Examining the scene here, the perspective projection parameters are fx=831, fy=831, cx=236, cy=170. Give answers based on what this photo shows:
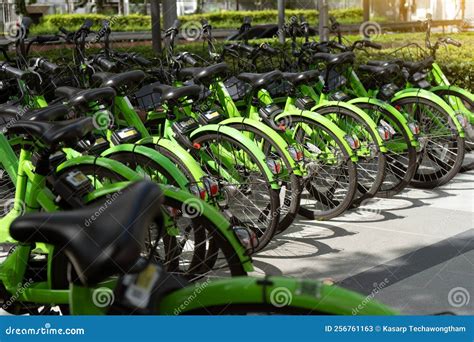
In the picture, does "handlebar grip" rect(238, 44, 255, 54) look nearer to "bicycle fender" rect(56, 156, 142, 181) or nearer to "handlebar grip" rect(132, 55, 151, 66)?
"handlebar grip" rect(132, 55, 151, 66)

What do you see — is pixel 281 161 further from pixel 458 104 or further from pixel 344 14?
pixel 344 14

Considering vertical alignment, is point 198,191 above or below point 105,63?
below

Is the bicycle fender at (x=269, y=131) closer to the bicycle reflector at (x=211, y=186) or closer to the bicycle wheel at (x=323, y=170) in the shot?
the bicycle wheel at (x=323, y=170)

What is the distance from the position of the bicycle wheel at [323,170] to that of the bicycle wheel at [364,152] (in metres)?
0.19

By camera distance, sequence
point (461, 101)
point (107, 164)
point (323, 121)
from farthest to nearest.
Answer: point (461, 101) → point (323, 121) → point (107, 164)

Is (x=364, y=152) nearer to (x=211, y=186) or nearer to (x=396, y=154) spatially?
(x=396, y=154)

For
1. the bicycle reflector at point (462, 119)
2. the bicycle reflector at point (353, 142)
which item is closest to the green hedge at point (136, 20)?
the bicycle reflector at point (462, 119)

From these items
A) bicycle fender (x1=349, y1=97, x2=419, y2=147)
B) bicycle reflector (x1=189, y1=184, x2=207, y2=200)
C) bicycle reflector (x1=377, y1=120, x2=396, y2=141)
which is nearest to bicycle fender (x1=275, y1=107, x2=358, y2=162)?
bicycle reflector (x1=377, y1=120, x2=396, y2=141)

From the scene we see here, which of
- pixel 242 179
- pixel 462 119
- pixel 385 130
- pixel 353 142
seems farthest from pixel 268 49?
pixel 242 179

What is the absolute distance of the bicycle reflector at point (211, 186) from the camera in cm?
475

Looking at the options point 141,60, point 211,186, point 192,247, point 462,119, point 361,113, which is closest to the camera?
point 192,247

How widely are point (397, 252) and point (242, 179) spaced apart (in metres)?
1.13

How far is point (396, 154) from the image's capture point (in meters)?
6.82

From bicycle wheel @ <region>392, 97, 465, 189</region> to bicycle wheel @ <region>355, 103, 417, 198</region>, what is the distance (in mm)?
339
